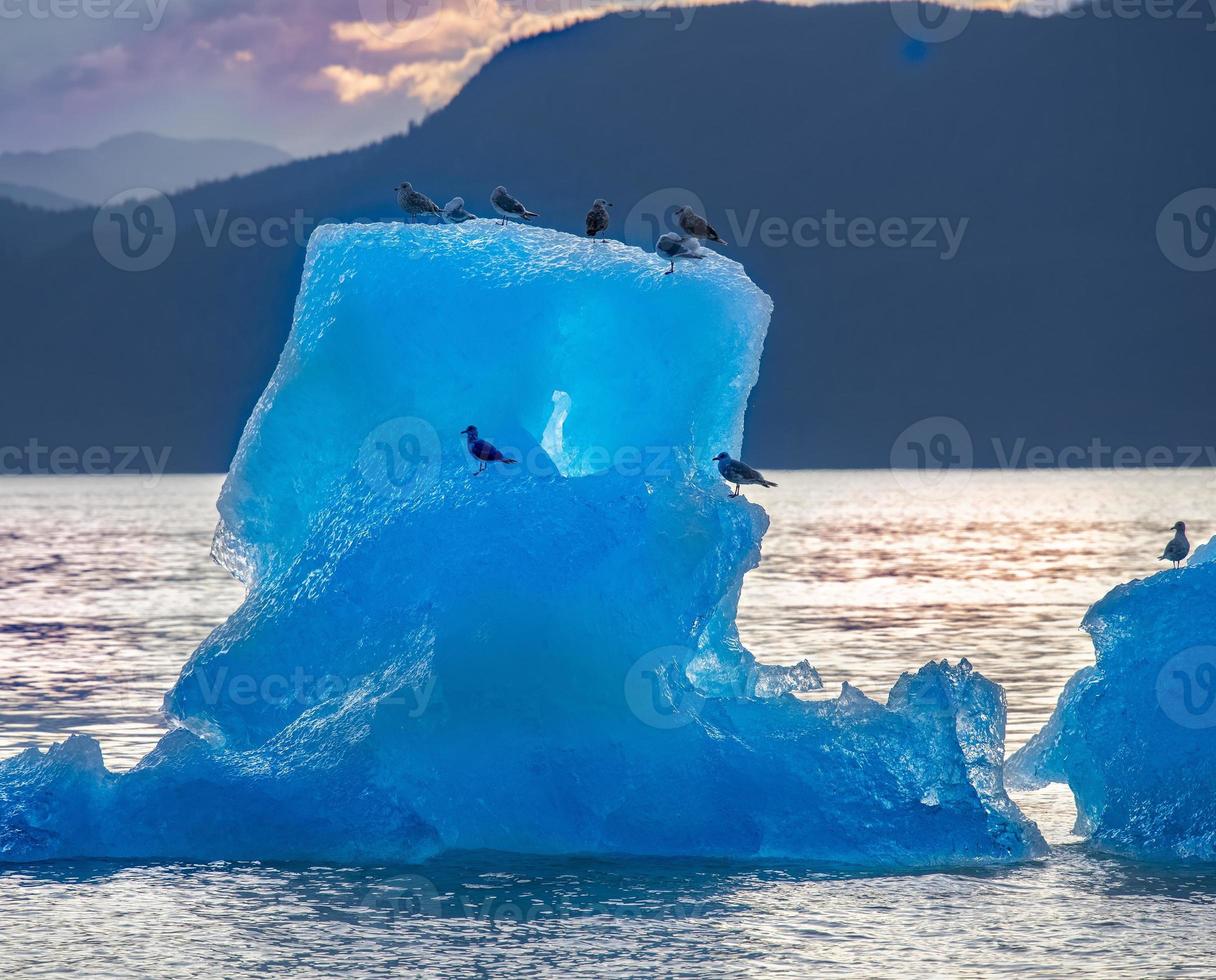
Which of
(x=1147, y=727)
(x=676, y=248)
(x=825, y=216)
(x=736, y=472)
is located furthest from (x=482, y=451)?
→ (x=825, y=216)

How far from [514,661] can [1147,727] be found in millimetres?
4256

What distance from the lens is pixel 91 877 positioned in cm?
1053

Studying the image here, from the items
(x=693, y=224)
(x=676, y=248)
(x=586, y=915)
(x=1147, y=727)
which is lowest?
(x=586, y=915)

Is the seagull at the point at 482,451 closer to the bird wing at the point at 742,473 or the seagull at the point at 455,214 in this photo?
the bird wing at the point at 742,473

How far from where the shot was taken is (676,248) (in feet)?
38.7

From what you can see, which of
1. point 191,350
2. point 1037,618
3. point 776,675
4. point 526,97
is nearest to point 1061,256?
point 526,97

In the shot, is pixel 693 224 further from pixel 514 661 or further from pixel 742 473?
pixel 514 661

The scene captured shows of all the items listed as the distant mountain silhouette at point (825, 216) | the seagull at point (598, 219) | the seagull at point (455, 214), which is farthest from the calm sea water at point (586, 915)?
the distant mountain silhouette at point (825, 216)

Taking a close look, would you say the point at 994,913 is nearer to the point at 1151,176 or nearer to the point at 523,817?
the point at 523,817

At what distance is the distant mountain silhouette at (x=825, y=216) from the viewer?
552 ft

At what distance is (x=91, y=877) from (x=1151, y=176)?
182423 millimetres

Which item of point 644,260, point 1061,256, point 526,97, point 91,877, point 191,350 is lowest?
point 91,877

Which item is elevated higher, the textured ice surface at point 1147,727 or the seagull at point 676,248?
the seagull at point 676,248

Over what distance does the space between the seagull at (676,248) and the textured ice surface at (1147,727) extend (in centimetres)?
378
